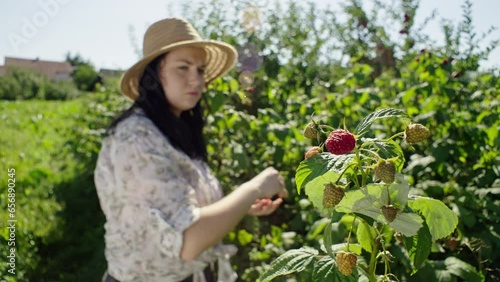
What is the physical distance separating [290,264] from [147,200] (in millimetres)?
1059

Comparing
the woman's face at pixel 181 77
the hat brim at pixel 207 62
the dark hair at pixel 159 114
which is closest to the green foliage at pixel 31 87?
the hat brim at pixel 207 62

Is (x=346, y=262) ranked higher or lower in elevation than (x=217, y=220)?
higher

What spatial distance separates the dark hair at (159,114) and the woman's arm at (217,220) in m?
0.35

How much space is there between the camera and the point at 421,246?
0.72m

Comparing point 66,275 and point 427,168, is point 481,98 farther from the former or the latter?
point 66,275

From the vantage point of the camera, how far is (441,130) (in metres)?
2.37

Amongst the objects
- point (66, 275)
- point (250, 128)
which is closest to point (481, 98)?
point (250, 128)

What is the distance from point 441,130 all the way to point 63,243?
313cm

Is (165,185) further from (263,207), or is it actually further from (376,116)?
(376,116)

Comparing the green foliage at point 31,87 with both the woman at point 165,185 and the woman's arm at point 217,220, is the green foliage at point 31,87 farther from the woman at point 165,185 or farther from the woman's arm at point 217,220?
the woman's arm at point 217,220

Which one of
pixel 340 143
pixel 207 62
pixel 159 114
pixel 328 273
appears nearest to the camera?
pixel 340 143

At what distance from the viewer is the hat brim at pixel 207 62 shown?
2062 millimetres

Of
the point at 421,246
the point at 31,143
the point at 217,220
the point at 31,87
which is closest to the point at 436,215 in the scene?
the point at 421,246

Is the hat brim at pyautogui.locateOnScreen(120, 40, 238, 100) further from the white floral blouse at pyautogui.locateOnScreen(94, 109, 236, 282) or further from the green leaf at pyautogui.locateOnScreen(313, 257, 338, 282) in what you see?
the green leaf at pyautogui.locateOnScreen(313, 257, 338, 282)
